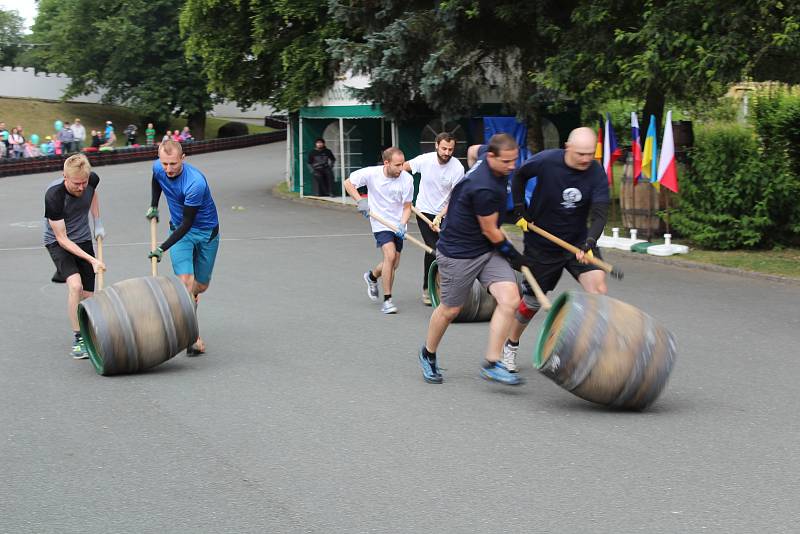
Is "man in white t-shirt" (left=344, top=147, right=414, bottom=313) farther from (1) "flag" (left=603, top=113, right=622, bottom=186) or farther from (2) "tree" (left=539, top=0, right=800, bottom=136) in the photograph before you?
(1) "flag" (left=603, top=113, right=622, bottom=186)

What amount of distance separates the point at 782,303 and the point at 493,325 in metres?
5.14

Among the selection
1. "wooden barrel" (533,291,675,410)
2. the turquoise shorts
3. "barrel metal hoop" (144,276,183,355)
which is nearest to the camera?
"wooden barrel" (533,291,675,410)

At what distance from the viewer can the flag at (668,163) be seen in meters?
15.7

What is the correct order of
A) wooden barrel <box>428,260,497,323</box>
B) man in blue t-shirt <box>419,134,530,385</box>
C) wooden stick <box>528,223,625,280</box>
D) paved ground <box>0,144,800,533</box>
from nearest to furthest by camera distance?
paved ground <box>0,144,800,533</box> → man in blue t-shirt <box>419,134,530,385</box> → wooden stick <box>528,223,625,280</box> → wooden barrel <box>428,260,497,323</box>

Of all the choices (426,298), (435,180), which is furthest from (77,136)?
(435,180)

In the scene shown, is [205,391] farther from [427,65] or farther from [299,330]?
[427,65]

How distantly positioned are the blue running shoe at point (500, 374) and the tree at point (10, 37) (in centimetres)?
8099

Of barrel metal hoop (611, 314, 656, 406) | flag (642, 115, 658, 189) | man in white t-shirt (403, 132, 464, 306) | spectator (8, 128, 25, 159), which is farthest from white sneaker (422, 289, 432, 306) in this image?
spectator (8, 128, 25, 159)

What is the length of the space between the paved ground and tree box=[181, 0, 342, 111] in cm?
1500

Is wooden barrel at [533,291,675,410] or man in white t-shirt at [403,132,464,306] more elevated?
man in white t-shirt at [403,132,464,306]

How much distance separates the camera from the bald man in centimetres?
754

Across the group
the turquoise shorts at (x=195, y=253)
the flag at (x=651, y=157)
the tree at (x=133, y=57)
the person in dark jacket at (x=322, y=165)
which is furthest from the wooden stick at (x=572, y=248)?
the tree at (x=133, y=57)

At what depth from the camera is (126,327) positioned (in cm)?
792

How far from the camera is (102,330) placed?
788cm
